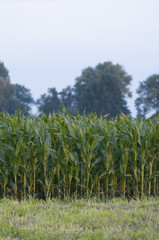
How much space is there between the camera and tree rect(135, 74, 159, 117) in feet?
153

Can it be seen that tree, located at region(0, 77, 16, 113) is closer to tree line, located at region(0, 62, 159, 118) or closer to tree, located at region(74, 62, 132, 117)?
tree line, located at region(0, 62, 159, 118)

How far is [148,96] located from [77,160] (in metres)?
41.9

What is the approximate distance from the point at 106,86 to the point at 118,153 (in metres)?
41.6

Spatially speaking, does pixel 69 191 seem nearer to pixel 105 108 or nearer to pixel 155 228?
pixel 155 228

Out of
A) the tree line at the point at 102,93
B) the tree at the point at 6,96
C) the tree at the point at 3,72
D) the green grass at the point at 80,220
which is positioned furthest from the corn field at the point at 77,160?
the tree at the point at 3,72

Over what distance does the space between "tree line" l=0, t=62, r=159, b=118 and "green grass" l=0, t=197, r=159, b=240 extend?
38.1m

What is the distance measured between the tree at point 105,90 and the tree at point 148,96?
6.03 feet

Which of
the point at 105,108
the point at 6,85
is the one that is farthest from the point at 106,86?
the point at 6,85

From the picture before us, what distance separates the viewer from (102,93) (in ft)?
156

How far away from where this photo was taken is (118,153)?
6.68 m

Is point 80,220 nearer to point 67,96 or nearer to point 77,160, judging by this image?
point 77,160

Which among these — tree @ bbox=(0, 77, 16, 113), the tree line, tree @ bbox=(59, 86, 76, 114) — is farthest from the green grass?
tree @ bbox=(59, 86, 76, 114)

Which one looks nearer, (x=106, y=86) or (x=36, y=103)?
(x=106, y=86)

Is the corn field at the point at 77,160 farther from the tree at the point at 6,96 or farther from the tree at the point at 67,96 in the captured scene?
the tree at the point at 67,96
